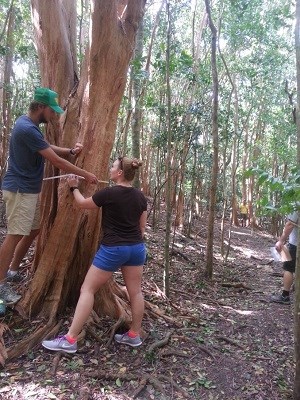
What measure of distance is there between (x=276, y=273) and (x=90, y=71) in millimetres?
7606

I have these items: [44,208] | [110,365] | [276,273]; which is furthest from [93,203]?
[276,273]

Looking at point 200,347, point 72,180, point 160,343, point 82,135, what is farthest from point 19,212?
point 200,347

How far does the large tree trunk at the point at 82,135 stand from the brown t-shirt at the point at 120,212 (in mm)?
669

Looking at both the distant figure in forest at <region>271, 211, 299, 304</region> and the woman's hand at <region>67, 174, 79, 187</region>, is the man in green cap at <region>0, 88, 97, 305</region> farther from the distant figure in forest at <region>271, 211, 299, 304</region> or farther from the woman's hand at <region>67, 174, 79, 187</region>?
the distant figure in forest at <region>271, 211, 299, 304</region>

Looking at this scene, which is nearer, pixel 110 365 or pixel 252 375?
pixel 110 365

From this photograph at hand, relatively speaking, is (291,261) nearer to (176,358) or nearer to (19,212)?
(176,358)

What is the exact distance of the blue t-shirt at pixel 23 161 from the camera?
396 centimetres

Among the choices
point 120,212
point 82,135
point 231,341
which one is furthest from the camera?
point 231,341

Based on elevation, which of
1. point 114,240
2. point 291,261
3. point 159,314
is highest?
point 114,240

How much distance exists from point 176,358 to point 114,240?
4.95 feet

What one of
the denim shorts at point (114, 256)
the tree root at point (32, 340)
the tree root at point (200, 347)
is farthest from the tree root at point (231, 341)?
the tree root at point (32, 340)

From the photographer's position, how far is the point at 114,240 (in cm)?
374

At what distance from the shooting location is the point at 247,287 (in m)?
7.99

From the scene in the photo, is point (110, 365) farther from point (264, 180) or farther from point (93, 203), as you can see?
point (264, 180)
